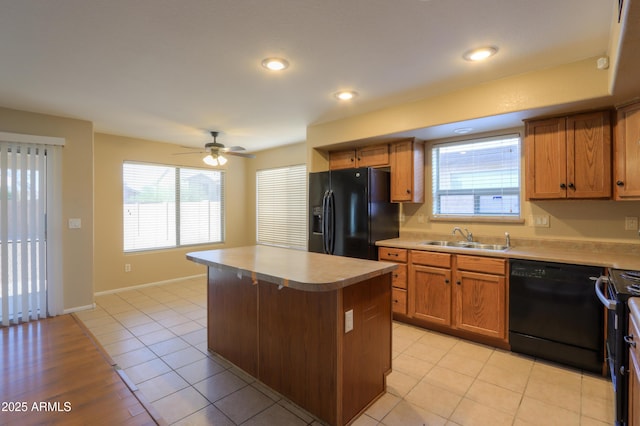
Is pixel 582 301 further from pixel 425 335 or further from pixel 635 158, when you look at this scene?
pixel 425 335

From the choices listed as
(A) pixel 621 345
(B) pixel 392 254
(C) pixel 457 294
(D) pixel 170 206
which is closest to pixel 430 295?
(C) pixel 457 294

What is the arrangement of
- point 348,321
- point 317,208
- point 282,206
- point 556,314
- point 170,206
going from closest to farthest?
point 348,321, point 556,314, point 317,208, point 170,206, point 282,206

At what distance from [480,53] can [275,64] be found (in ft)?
5.02

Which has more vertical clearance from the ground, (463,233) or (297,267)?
(463,233)

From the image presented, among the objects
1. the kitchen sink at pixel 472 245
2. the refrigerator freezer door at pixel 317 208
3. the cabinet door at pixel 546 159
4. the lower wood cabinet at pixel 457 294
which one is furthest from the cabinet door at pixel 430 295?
the refrigerator freezer door at pixel 317 208

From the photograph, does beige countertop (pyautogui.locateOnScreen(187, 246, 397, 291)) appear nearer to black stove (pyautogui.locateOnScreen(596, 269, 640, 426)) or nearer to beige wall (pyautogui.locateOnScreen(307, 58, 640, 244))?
black stove (pyautogui.locateOnScreen(596, 269, 640, 426))

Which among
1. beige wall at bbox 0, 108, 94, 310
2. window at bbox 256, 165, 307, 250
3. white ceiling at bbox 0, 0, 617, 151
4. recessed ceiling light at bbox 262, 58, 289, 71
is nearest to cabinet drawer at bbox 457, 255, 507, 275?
white ceiling at bbox 0, 0, 617, 151

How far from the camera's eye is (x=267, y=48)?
7.22 ft

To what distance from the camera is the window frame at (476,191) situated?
10.8 feet

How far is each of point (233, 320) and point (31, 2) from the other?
7.92ft

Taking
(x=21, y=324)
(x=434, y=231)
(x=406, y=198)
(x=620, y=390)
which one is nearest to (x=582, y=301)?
(x=620, y=390)

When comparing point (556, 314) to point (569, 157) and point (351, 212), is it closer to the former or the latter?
point (569, 157)

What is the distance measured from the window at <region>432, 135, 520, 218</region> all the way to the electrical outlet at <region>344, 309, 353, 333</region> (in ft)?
7.86

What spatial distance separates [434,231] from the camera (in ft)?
12.7
